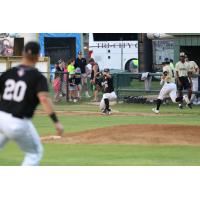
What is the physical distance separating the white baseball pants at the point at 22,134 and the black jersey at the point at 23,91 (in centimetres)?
9

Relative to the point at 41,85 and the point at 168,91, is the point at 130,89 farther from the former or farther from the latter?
the point at 41,85

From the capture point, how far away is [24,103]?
30.5ft

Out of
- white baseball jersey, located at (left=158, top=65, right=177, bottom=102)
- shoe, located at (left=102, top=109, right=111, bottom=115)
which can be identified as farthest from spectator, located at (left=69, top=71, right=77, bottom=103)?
white baseball jersey, located at (left=158, top=65, right=177, bottom=102)

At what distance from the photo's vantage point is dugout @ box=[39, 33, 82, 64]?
37534 mm

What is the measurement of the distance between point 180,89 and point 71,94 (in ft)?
16.4

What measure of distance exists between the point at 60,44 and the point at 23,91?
29.9 m

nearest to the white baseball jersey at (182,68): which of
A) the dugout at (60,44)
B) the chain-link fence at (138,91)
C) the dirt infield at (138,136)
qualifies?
the chain-link fence at (138,91)

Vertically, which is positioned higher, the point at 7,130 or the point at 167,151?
the point at 7,130

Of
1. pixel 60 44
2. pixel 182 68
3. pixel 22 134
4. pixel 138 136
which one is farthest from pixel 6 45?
pixel 22 134

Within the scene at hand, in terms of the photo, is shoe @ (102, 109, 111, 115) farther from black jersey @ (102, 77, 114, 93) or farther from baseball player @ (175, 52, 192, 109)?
baseball player @ (175, 52, 192, 109)

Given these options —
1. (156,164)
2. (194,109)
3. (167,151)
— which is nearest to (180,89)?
(194,109)

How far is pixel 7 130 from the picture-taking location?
9203 millimetres

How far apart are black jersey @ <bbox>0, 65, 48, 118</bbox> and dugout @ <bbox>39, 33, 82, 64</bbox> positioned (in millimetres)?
27581

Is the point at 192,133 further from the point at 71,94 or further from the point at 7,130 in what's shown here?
the point at 71,94
